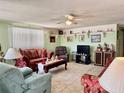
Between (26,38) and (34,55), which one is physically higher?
(26,38)

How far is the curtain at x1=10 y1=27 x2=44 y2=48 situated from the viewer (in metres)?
5.81

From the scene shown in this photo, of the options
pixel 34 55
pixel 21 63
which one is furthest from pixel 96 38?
pixel 21 63

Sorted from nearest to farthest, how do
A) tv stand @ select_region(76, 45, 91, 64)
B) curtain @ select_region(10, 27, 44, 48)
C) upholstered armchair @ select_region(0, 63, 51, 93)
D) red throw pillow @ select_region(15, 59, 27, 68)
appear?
upholstered armchair @ select_region(0, 63, 51, 93) → red throw pillow @ select_region(15, 59, 27, 68) → curtain @ select_region(10, 27, 44, 48) → tv stand @ select_region(76, 45, 91, 64)

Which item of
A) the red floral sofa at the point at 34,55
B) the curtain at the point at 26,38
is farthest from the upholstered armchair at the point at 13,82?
the curtain at the point at 26,38

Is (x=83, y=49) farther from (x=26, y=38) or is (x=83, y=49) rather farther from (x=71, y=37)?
(x=26, y=38)

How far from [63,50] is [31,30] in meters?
2.35

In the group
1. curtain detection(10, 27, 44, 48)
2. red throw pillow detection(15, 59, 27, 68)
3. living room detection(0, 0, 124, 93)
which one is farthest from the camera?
curtain detection(10, 27, 44, 48)

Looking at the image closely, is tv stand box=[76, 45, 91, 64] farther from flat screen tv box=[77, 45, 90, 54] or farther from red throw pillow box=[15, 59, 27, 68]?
red throw pillow box=[15, 59, 27, 68]

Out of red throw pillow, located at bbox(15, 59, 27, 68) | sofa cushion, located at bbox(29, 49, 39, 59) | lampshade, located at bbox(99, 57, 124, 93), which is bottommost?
red throw pillow, located at bbox(15, 59, 27, 68)

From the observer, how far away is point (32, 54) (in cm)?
584

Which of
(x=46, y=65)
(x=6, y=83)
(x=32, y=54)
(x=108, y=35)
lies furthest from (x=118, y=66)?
(x=108, y=35)

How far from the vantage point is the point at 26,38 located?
6.36 m

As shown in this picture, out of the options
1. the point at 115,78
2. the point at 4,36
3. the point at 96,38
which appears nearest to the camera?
the point at 115,78

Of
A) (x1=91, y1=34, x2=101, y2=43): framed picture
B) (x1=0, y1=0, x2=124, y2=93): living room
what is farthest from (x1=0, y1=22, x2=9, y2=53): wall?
(x1=91, y1=34, x2=101, y2=43): framed picture
